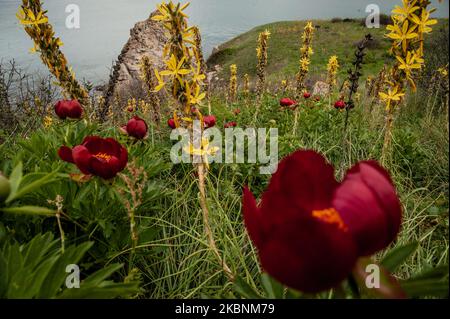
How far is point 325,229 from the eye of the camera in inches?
21.5

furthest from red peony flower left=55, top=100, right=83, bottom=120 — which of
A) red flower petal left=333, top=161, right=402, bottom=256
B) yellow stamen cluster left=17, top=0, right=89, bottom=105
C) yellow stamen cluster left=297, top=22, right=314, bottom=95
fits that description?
yellow stamen cluster left=297, top=22, right=314, bottom=95

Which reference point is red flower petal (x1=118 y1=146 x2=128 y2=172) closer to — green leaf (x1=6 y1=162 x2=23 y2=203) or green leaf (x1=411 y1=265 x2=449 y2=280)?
green leaf (x1=6 y1=162 x2=23 y2=203)

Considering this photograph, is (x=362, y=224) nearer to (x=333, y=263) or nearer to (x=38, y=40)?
(x=333, y=263)

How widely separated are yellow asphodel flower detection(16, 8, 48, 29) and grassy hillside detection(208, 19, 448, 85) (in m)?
18.0

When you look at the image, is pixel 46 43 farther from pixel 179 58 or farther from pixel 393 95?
pixel 393 95

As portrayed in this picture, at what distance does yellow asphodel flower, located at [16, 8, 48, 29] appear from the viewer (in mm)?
2266

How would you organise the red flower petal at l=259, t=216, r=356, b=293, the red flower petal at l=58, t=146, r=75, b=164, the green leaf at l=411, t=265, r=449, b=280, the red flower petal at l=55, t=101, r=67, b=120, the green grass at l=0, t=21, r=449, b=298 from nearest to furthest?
1. the red flower petal at l=259, t=216, r=356, b=293
2. the green leaf at l=411, t=265, r=449, b=280
3. the red flower petal at l=58, t=146, r=75, b=164
4. the green grass at l=0, t=21, r=449, b=298
5. the red flower petal at l=55, t=101, r=67, b=120

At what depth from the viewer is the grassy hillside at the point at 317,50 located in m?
21.7

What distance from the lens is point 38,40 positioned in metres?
2.36

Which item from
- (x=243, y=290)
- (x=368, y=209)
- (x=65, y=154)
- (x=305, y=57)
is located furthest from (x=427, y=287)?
(x=305, y=57)

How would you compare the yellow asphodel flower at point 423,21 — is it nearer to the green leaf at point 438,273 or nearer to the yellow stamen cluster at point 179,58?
the yellow stamen cluster at point 179,58

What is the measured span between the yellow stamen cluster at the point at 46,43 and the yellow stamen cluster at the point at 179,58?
48.3 inches
